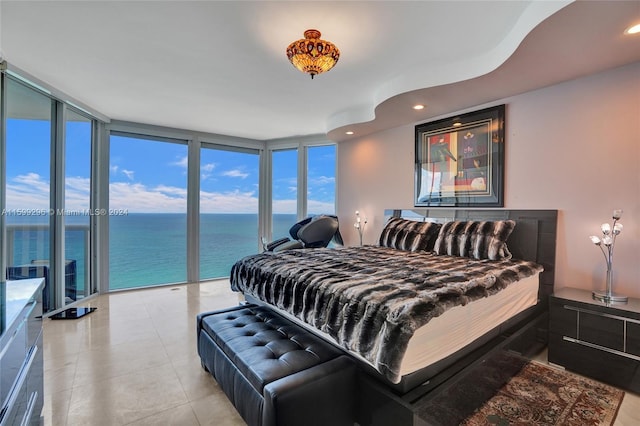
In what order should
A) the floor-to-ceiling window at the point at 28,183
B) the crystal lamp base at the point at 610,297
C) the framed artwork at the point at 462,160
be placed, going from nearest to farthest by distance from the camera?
the crystal lamp base at the point at 610,297, the floor-to-ceiling window at the point at 28,183, the framed artwork at the point at 462,160

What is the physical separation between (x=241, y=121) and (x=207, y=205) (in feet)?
6.08

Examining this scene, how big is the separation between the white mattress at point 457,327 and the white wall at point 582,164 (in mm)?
834

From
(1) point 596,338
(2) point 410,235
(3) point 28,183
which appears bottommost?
(1) point 596,338

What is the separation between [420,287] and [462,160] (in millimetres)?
2344

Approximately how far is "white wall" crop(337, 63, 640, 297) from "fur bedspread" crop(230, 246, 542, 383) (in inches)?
18.2

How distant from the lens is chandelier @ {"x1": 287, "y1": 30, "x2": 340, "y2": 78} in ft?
6.97

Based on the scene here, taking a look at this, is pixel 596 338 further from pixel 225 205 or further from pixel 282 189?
pixel 225 205

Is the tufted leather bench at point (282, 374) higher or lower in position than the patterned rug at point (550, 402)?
higher

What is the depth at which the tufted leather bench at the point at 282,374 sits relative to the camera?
1.44 m

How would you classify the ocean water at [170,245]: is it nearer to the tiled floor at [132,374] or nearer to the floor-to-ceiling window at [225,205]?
the floor-to-ceiling window at [225,205]

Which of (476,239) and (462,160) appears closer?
(476,239)

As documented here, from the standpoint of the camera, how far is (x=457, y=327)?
5.55 feet

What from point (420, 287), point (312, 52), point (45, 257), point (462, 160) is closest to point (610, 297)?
point (420, 287)

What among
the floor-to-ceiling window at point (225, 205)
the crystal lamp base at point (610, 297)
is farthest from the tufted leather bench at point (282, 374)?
the floor-to-ceiling window at point (225, 205)
